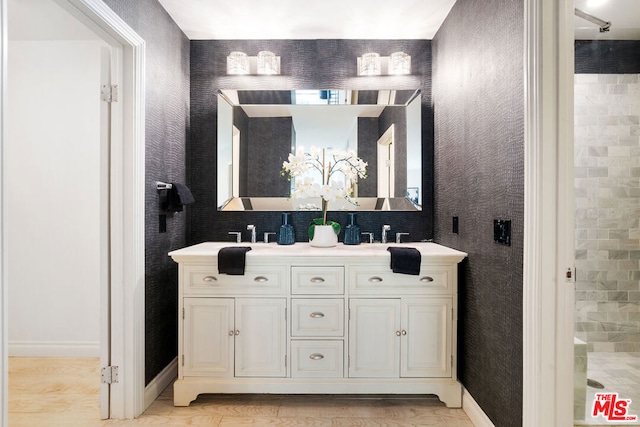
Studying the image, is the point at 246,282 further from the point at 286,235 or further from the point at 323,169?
the point at 323,169

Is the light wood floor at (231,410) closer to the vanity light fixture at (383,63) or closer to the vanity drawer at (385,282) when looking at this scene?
the vanity drawer at (385,282)

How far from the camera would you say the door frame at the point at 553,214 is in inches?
56.9

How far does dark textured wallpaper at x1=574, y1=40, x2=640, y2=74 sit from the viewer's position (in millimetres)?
2680

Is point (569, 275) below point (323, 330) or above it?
above

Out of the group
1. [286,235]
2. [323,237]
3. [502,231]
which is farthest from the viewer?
[286,235]

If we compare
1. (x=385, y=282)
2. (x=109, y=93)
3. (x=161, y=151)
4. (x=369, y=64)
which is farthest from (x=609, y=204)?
(x=109, y=93)

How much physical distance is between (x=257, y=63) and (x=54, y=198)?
6.10 ft

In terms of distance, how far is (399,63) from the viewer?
8.98 feet

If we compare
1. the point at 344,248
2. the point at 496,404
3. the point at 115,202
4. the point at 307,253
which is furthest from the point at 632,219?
the point at 115,202

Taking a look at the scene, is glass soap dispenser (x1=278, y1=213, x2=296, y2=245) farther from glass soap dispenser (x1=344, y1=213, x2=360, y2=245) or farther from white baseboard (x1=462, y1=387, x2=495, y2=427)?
white baseboard (x1=462, y1=387, x2=495, y2=427)

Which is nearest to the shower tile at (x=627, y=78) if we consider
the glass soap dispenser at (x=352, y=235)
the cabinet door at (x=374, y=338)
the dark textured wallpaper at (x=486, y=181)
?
the dark textured wallpaper at (x=486, y=181)

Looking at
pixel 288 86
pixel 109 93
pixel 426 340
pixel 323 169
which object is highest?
pixel 288 86

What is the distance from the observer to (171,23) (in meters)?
2.52

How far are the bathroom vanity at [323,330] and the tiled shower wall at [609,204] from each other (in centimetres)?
135
